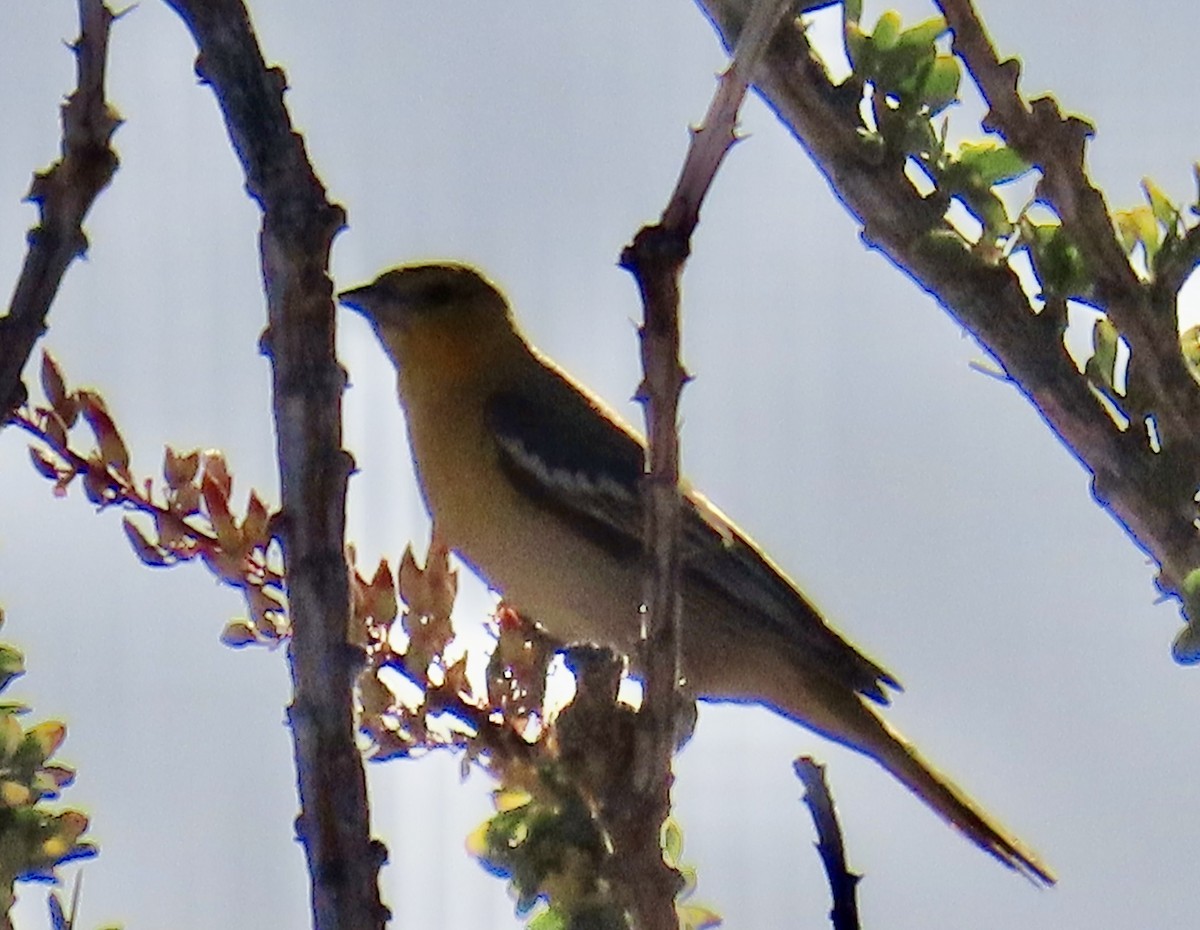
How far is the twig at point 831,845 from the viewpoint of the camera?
1.32m

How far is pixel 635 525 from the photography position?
4812 mm

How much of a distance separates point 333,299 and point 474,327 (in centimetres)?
417

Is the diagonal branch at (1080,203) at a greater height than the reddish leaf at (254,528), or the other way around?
the diagonal branch at (1080,203)

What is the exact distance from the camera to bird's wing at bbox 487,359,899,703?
4.78m

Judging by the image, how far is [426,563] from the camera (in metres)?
2.36

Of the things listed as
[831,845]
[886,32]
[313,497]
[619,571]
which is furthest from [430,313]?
[831,845]

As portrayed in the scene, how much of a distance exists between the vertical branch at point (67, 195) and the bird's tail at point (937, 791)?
329 cm

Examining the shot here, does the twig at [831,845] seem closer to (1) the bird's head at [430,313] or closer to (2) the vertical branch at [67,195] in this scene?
(2) the vertical branch at [67,195]

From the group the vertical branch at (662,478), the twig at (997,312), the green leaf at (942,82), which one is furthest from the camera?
the green leaf at (942,82)

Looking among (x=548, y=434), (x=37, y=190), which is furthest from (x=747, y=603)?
(x=37, y=190)

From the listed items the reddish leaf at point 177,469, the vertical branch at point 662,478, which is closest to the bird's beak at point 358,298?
the reddish leaf at point 177,469

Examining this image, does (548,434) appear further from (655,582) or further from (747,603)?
(655,582)

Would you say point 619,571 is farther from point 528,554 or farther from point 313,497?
point 313,497

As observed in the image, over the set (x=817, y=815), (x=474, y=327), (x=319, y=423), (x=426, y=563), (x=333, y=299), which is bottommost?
(x=817, y=815)
